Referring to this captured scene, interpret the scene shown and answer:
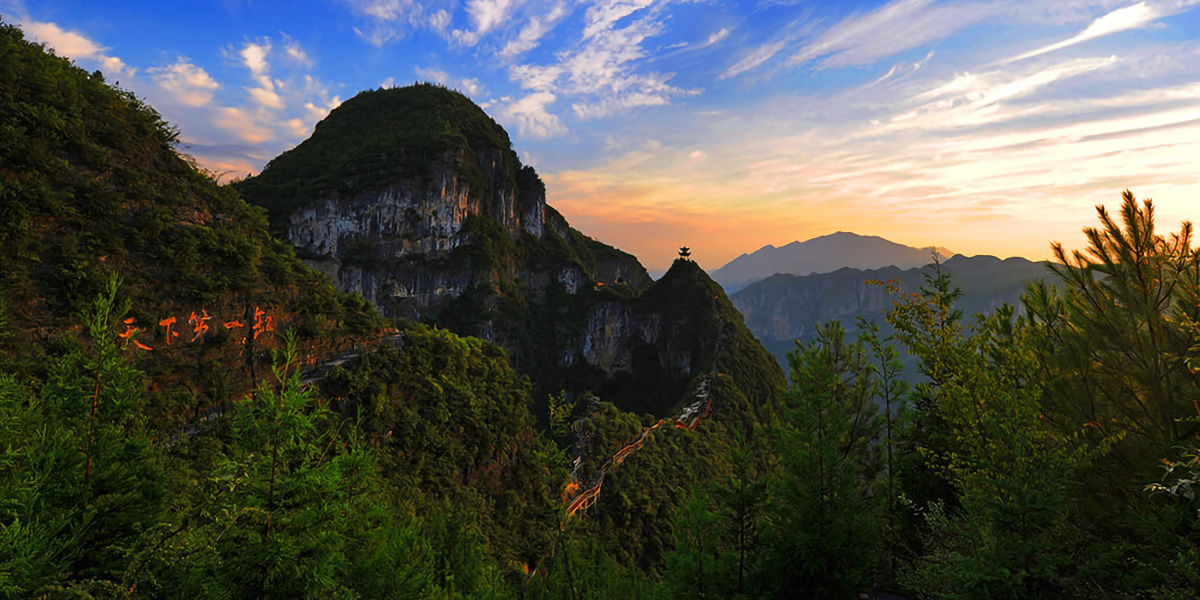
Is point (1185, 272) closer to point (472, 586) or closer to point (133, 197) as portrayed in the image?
point (472, 586)

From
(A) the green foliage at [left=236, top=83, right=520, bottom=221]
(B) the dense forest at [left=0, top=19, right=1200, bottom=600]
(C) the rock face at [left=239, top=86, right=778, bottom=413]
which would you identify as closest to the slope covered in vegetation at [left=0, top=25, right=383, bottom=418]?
(B) the dense forest at [left=0, top=19, right=1200, bottom=600]

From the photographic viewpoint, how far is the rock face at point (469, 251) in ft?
248

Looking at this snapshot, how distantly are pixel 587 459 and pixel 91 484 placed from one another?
3927 centimetres

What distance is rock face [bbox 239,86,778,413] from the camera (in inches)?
2977

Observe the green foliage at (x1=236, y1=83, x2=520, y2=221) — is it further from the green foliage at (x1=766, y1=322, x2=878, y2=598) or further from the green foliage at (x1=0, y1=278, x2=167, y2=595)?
the green foliage at (x1=766, y1=322, x2=878, y2=598)

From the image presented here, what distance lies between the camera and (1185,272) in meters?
5.43

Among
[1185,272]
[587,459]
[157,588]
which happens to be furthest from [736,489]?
[587,459]

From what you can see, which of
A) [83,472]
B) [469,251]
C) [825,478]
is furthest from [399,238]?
[825,478]

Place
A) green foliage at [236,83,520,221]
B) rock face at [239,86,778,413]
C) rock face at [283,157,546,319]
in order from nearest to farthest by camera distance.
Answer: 1. rock face at [283,157,546,319]
2. green foliage at [236,83,520,221]
3. rock face at [239,86,778,413]

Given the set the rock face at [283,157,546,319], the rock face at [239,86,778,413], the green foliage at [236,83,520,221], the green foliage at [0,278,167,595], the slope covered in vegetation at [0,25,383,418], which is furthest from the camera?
the rock face at [239,86,778,413]

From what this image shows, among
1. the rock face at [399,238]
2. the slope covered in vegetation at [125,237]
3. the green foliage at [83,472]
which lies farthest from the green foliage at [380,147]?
the green foliage at [83,472]

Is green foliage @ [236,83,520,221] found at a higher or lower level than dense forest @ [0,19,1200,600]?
higher

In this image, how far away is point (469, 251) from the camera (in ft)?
290

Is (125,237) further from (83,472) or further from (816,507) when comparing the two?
(816,507)
